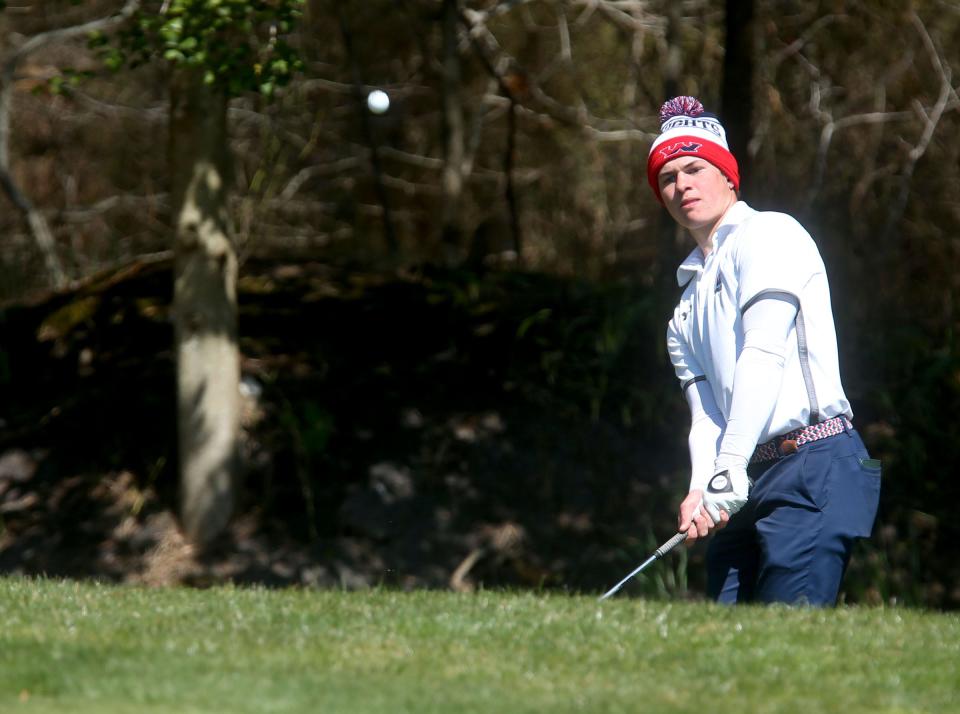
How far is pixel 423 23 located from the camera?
1544 centimetres

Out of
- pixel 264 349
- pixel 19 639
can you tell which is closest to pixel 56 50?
pixel 264 349

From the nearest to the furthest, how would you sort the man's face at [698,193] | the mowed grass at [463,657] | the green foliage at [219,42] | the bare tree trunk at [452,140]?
1. the mowed grass at [463,657]
2. the man's face at [698,193]
3. the green foliage at [219,42]
4. the bare tree trunk at [452,140]

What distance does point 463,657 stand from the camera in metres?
4.61

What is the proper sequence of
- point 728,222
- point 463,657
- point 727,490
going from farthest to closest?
point 728,222, point 727,490, point 463,657

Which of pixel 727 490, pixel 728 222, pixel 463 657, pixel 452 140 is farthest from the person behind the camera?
pixel 452 140

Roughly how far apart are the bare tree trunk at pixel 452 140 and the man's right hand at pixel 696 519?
941 cm

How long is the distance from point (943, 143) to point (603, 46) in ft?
12.5

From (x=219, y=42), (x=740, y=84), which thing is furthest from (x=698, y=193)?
(x=740, y=84)

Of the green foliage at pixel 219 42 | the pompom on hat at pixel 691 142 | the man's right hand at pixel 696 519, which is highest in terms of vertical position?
the green foliage at pixel 219 42

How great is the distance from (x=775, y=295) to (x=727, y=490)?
0.66 metres

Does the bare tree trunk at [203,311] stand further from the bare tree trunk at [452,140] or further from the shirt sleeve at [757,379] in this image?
the shirt sleeve at [757,379]

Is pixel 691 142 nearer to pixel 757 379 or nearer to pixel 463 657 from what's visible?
pixel 757 379

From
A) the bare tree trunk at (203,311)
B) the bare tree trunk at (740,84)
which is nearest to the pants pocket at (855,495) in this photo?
the bare tree trunk at (740,84)

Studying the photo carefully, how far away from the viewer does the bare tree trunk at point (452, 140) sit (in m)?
13.9
